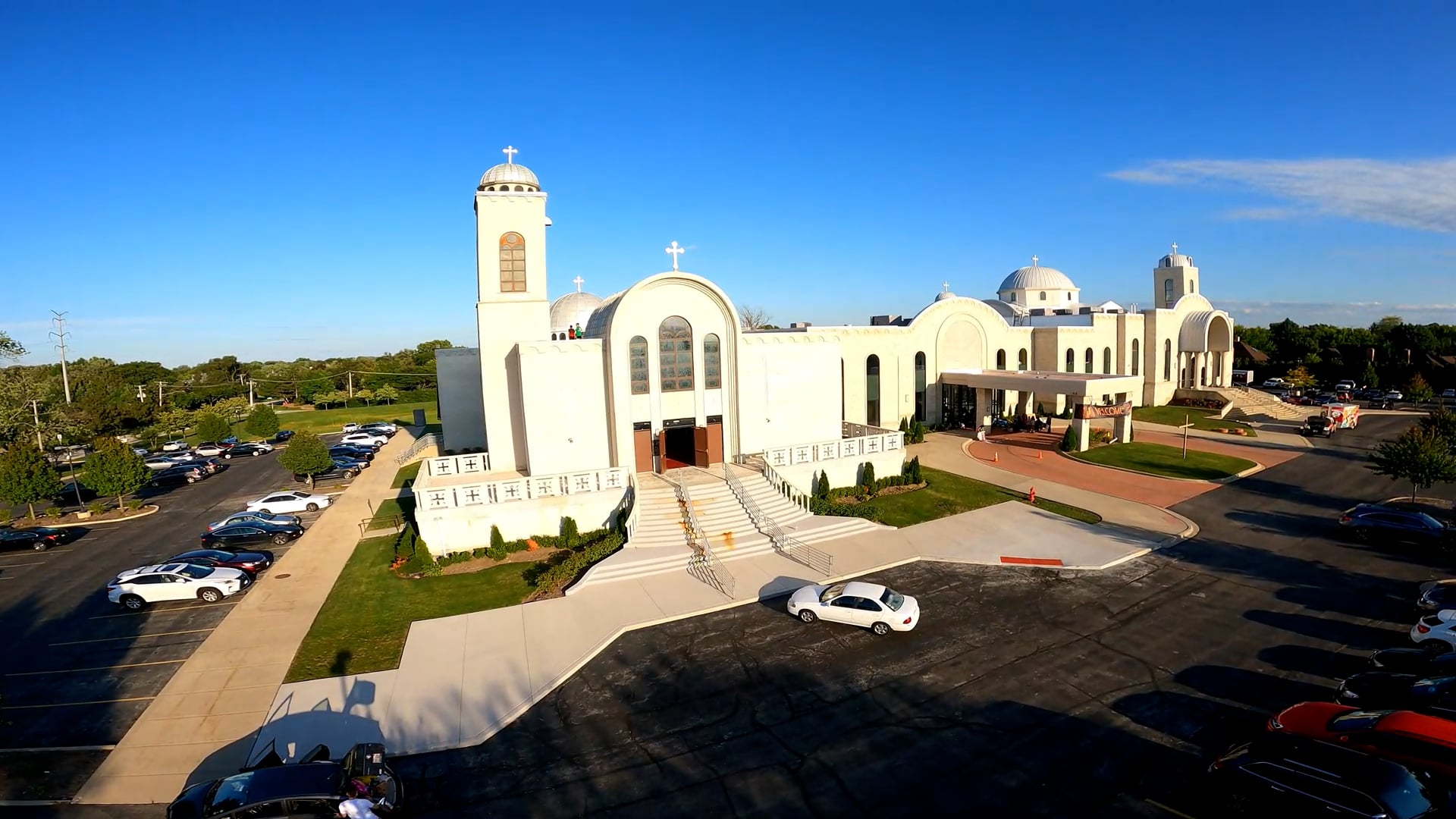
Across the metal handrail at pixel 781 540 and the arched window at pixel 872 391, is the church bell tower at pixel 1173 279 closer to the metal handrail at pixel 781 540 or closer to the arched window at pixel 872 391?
the arched window at pixel 872 391

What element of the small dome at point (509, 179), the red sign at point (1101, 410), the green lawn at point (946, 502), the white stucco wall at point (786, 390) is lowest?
the green lawn at point (946, 502)

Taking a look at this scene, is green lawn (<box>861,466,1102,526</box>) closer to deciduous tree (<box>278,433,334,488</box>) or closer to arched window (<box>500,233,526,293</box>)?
arched window (<box>500,233,526,293</box>)

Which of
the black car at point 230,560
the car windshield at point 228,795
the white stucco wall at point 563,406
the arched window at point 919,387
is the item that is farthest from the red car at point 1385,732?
the arched window at point 919,387

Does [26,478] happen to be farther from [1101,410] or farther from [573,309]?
[1101,410]

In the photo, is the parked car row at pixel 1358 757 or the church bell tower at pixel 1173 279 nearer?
the parked car row at pixel 1358 757

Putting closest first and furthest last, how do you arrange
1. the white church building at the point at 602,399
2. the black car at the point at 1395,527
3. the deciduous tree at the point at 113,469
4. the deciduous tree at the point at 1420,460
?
the black car at the point at 1395,527 < the deciduous tree at the point at 1420,460 < the white church building at the point at 602,399 < the deciduous tree at the point at 113,469

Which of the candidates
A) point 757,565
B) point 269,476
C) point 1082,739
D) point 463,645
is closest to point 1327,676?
point 1082,739
